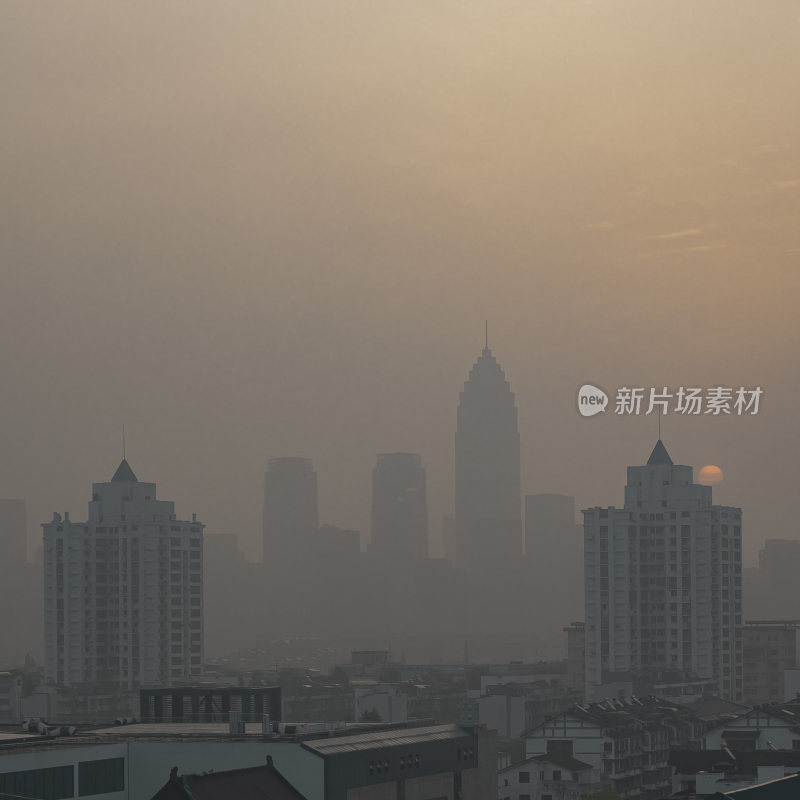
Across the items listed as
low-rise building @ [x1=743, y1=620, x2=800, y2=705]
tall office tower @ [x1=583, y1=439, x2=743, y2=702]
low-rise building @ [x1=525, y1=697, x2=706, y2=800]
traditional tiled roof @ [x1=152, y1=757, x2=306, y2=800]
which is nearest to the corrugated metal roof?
traditional tiled roof @ [x1=152, y1=757, x2=306, y2=800]

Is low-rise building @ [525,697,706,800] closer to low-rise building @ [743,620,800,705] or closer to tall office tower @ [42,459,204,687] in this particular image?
low-rise building @ [743,620,800,705]

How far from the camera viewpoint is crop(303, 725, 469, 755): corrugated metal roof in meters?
53.9

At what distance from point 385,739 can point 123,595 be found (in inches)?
4734

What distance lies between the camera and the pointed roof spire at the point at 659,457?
173000 millimetres

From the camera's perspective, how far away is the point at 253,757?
5306 centimetres

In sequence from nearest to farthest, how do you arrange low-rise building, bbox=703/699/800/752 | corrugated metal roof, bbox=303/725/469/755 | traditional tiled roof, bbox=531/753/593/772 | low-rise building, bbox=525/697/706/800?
corrugated metal roof, bbox=303/725/469/755 < traditional tiled roof, bbox=531/753/593/772 < low-rise building, bbox=703/699/800/752 < low-rise building, bbox=525/697/706/800

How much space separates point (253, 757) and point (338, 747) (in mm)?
2822

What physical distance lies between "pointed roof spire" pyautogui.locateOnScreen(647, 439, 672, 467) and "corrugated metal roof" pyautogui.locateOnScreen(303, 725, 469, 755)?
113568 millimetres

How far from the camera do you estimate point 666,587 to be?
163375 mm

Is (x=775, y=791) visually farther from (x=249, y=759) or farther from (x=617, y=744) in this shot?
(x=617, y=744)

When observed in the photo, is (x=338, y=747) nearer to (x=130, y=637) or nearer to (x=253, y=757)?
(x=253, y=757)

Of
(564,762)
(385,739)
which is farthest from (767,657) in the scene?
(385,739)

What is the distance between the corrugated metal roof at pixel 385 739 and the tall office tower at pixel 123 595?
369 ft

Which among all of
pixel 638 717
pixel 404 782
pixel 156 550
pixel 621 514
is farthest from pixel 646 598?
pixel 404 782
